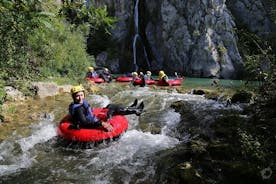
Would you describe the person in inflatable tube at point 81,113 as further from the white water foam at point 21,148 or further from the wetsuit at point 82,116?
the white water foam at point 21,148

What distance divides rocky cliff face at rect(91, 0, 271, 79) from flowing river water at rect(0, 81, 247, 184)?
22.3 meters

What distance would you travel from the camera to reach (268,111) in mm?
6211

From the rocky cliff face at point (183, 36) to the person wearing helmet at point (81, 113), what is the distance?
24888 mm

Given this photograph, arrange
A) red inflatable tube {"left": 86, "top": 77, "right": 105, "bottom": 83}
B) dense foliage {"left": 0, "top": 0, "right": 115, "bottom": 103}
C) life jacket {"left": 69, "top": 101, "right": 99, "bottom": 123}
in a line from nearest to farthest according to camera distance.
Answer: dense foliage {"left": 0, "top": 0, "right": 115, "bottom": 103}
life jacket {"left": 69, "top": 101, "right": 99, "bottom": 123}
red inflatable tube {"left": 86, "top": 77, "right": 105, "bottom": 83}

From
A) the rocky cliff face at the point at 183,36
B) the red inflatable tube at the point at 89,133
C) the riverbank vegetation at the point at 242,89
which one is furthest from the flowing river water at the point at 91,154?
the rocky cliff face at the point at 183,36

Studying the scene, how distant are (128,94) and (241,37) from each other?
8.85 m

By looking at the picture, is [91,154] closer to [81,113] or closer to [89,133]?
[89,133]

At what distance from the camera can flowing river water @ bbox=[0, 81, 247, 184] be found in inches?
220

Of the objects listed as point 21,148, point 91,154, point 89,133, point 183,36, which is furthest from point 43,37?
point 183,36

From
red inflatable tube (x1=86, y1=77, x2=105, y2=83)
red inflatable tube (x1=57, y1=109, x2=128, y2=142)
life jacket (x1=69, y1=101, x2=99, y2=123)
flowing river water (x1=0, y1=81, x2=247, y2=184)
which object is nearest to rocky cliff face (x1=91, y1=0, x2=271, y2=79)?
red inflatable tube (x1=86, y1=77, x2=105, y2=83)

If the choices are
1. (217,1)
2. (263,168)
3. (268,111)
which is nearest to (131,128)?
(268,111)

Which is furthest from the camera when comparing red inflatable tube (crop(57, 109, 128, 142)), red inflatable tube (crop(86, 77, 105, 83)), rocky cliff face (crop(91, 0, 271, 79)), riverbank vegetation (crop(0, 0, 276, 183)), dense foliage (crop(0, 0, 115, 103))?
rocky cliff face (crop(91, 0, 271, 79))

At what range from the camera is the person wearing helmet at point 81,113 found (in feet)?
24.3

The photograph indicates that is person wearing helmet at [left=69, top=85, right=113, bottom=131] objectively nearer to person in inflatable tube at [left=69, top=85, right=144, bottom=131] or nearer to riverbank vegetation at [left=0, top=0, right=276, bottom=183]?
person in inflatable tube at [left=69, top=85, right=144, bottom=131]
